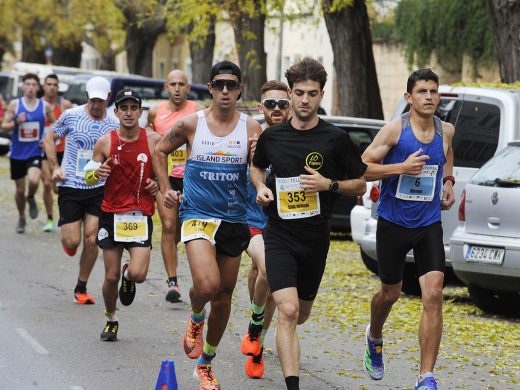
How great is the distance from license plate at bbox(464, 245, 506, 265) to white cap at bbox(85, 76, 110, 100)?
133 inches

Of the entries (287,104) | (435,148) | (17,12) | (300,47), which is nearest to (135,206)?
(287,104)

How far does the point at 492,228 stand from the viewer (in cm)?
1148

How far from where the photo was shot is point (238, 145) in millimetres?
8406

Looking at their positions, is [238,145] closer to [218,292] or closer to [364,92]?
[218,292]

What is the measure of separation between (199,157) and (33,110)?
1055 centimetres

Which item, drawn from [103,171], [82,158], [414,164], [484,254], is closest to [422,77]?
[414,164]

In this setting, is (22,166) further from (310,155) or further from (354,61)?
(310,155)

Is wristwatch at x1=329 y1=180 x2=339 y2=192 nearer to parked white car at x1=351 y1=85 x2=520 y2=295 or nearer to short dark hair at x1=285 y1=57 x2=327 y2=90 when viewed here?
short dark hair at x1=285 y1=57 x2=327 y2=90

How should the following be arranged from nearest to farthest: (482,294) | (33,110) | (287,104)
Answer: (287,104) < (482,294) < (33,110)

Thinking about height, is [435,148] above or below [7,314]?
above

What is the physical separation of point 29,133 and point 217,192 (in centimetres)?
1057

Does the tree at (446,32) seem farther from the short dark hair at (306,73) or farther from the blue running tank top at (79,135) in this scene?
the short dark hair at (306,73)

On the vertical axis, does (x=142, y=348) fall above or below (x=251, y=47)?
below

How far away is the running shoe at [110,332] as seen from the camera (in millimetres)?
10133
